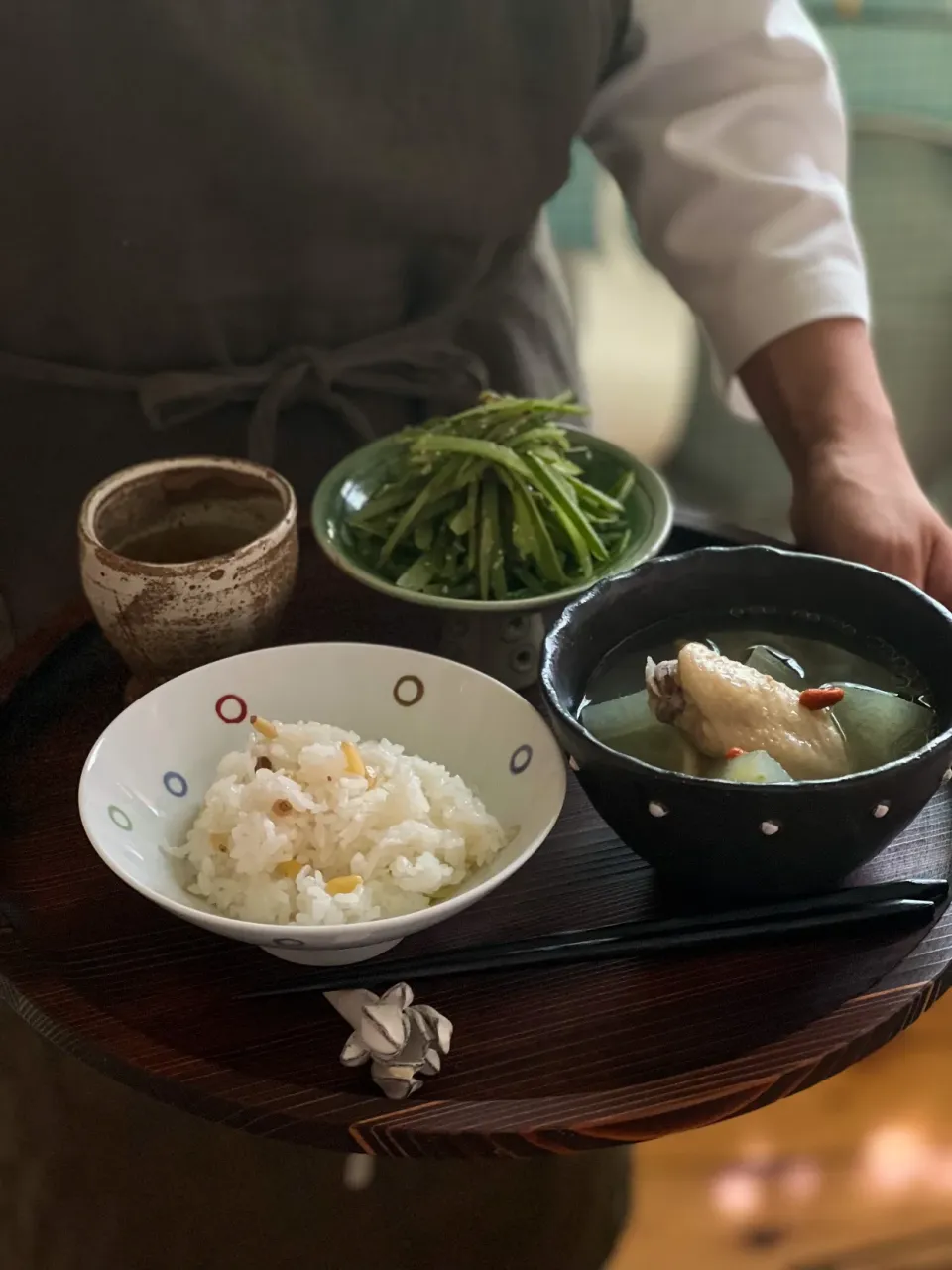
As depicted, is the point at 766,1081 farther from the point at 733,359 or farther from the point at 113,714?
the point at 733,359

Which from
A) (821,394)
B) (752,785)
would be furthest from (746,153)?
(752,785)

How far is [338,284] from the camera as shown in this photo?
1.20m

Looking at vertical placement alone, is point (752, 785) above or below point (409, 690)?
above

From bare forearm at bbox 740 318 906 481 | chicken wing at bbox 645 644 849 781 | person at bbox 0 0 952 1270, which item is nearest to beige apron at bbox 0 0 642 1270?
person at bbox 0 0 952 1270

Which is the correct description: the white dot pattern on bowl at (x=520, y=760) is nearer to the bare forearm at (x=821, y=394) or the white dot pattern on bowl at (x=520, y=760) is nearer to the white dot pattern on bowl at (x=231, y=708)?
the white dot pattern on bowl at (x=231, y=708)

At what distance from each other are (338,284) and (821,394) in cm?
52

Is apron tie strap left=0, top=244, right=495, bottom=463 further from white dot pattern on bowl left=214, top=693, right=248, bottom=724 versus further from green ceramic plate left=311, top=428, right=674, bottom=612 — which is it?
white dot pattern on bowl left=214, top=693, right=248, bottom=724

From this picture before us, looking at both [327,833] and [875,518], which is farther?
[875,518]

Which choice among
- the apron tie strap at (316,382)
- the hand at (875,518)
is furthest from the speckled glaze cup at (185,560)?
the hand at (875,518)

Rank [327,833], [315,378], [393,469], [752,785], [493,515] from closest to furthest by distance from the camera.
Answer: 1. [752,785]
2. [327,833]
3. [493,515]
4. [393,469]
5. [315,378]

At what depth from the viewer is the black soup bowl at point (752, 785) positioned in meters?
0.70

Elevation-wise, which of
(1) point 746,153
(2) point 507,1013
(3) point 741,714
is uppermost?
(1) point 746,153

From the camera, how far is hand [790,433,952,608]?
105cm

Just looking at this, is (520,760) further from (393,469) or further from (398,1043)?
(393,469)
